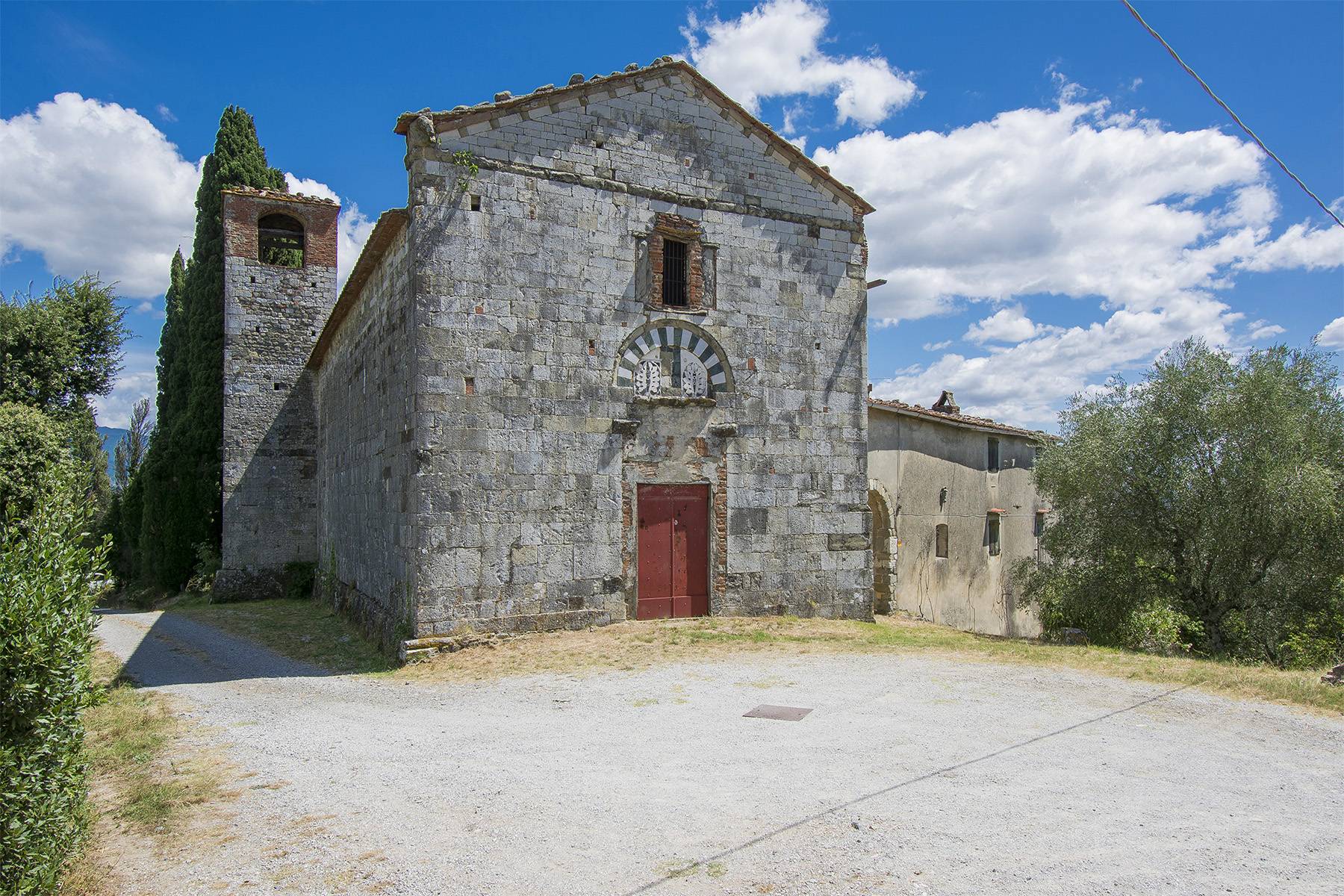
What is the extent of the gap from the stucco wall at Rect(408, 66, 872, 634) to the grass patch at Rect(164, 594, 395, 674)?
186 cm

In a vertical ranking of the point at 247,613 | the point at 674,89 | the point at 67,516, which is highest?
the point at 674,89

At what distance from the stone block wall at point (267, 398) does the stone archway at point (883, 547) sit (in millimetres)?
14273

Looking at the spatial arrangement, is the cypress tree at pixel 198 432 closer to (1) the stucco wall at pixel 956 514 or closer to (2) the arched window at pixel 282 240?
(2) the arched window at pixel 282 240

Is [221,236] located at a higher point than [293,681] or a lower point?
higher

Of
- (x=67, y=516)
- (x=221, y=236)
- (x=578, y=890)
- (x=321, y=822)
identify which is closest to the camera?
(x=578, y=890)

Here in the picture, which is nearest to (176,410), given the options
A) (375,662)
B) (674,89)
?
(375,662)

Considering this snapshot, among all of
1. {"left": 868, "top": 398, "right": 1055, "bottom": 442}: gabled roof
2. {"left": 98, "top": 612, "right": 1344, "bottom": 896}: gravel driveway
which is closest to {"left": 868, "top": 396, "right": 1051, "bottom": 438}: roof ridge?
{"left": 868, "top": 398, "right": 1055, "bottom": 442}: gabled roof

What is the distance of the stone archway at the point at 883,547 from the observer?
19062 millimetres

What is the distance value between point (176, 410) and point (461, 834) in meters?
23.6

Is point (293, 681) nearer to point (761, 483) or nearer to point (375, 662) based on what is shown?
point (375, 662)

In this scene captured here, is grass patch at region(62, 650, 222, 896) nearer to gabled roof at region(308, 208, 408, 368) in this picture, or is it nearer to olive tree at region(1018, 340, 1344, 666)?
gabled roof at region(308, 208, 408, 368)

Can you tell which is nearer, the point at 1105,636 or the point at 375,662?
the point at 375,662

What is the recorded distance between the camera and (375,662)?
1164 cm

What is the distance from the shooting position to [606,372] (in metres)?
12.8
